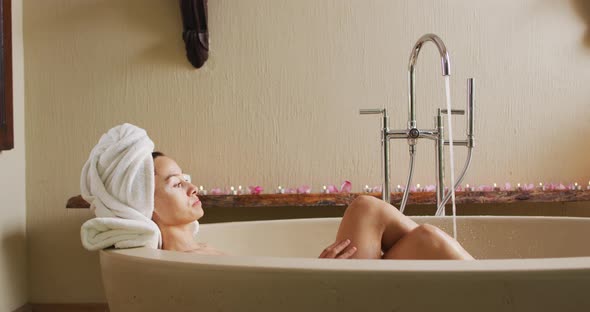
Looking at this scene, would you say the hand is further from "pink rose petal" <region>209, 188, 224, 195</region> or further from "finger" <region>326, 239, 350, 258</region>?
"pink rose petal" <region>209, 188, 224, 195</region>

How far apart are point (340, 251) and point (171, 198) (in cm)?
43

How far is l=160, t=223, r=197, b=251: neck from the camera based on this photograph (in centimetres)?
176

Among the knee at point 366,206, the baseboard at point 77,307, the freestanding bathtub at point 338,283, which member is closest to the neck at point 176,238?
the freestanding bathtub at point 338,283

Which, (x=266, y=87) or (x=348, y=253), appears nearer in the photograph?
(x=348, y=253)

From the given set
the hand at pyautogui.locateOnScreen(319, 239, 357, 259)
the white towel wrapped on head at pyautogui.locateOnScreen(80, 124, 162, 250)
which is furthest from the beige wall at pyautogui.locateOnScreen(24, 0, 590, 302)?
the white towel wrapped on head at pyautogui.locateOnScreen(80, 124, 162, 250)

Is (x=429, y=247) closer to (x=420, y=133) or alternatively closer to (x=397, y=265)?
(x=397, y=265)

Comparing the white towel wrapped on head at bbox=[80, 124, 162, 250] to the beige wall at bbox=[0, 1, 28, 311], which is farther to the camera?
the beige wall at bbox=[0, 1, 28, 311]

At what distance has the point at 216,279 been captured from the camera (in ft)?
3.97

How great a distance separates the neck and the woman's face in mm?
19

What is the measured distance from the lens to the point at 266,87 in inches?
111

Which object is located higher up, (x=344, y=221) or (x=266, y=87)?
(x=266, y=87)

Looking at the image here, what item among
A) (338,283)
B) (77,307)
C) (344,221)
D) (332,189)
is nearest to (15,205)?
(77,307)

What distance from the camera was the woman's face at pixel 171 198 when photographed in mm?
1745

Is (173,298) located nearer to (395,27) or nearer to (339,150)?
(339,150)
